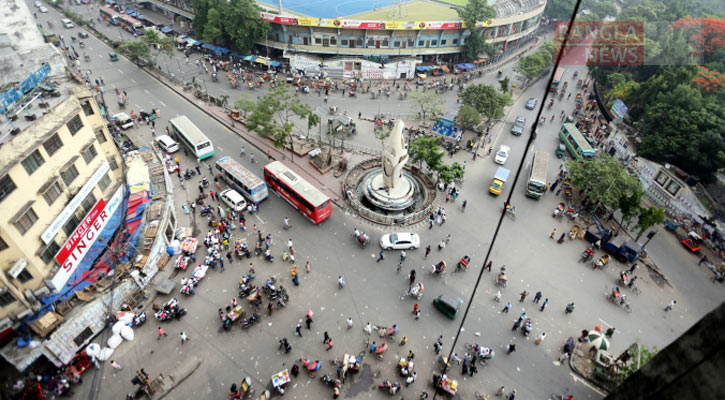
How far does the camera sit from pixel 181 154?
39125 millimetres

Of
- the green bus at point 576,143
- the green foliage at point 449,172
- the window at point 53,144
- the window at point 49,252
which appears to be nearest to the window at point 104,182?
the window at point 53,144

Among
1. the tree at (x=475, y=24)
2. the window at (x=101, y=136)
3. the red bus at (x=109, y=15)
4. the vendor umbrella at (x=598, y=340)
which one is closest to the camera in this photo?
the vendor umbrella at (x=598, y=340)

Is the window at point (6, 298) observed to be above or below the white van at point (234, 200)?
above

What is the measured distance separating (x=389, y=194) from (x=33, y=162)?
25984mm

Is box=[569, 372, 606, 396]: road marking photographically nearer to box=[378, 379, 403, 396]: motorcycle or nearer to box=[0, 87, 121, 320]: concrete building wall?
box=[378, 379, 403, 396]: motorcycle

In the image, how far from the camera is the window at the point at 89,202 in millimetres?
26178

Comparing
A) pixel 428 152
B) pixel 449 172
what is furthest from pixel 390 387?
pixel 428 152

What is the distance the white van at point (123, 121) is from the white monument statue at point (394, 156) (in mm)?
30729

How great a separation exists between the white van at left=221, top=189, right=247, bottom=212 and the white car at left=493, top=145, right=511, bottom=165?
1090 inches

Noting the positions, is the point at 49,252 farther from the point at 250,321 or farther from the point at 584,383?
the point at 584,383

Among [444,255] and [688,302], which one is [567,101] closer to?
[688,302]

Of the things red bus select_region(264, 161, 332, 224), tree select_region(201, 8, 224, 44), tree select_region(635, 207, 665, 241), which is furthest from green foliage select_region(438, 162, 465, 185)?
tree select_region(201, 8, 224, 44)

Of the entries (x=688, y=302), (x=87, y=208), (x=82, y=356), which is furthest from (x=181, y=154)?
(x=688, y=302)

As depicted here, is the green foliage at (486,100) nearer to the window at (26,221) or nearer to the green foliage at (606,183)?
the green foliage at (606,183)
